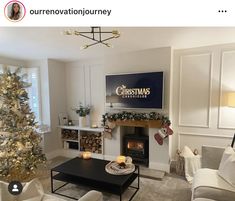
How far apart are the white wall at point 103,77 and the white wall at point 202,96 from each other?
394 millimetres

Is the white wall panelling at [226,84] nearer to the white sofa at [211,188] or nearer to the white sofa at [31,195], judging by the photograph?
the white sofa at [211,188]

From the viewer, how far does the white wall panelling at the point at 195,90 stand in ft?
10.7

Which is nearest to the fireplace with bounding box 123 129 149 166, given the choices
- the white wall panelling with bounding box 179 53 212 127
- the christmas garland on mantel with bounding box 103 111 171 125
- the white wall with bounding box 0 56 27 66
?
the christmas garland on mantel with bounding box 103 111 171 125

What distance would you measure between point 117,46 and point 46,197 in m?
2.62

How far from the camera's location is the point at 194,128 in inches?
134

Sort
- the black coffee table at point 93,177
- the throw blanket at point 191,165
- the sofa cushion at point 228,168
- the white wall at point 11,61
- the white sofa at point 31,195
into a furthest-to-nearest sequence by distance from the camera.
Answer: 1. the white wall at point 11,61
2. the throw blanket at point 191,165
3. the black coffee table at point 93,177
4. the sofa cushion at point 228,168
5. the white sofa at point 31,195

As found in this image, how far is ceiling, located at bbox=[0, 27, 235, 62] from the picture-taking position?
7.65 ft

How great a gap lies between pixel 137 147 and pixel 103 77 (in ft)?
6.05

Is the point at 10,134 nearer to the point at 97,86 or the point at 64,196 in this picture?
the point at 64,196

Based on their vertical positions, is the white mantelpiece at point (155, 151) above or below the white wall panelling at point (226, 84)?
below

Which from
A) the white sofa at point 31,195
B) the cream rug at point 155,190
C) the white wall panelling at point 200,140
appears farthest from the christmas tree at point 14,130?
the white wall panelling at point 200,140

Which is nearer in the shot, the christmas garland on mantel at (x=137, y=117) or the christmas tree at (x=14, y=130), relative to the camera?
the christmas tree at (x=14, y=130)
